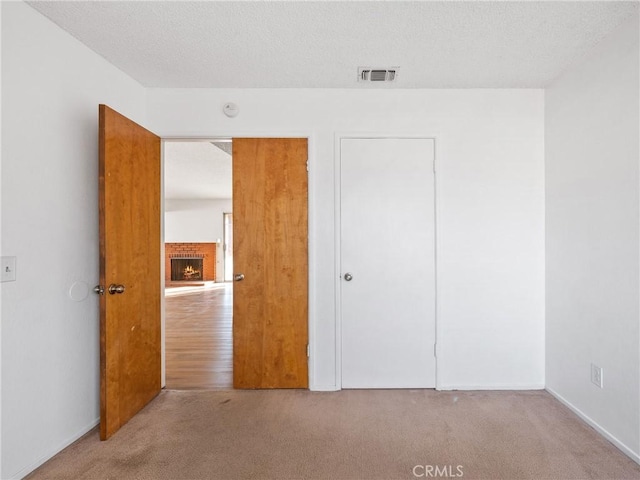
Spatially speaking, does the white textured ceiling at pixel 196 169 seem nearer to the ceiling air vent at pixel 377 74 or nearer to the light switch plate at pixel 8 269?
the ceiling air vent at pixel 377 74

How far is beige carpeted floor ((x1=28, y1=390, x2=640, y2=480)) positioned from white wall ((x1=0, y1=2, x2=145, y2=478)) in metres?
0.25

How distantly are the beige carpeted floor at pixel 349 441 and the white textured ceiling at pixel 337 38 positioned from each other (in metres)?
2.44

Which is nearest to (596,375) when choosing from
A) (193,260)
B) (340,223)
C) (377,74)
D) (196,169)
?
(340,223)

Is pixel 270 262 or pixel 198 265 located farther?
pixel 198 265

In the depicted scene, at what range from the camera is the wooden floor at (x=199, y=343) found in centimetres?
298

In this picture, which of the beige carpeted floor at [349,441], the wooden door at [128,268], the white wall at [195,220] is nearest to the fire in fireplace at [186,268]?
the white wall at [195,220]

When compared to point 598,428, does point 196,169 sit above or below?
above

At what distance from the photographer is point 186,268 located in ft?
32.0

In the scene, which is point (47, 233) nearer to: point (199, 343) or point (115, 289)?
point (115, 289)

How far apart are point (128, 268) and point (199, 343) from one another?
2019 mm

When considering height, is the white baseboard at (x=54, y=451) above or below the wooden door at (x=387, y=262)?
below

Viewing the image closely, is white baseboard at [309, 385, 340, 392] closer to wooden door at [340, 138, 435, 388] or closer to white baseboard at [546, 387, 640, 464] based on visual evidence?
wooden door at [340, 138, 435, 388]

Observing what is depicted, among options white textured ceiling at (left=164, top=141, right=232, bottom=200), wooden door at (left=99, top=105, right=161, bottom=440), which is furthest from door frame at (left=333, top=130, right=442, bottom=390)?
white textured ceiling at (left=164, top=141, right=232, bottom=200)

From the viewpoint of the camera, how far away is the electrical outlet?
213cm
